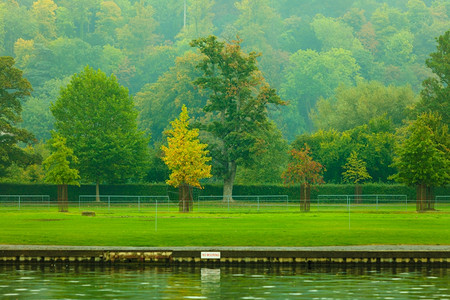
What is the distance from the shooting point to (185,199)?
3012 inches

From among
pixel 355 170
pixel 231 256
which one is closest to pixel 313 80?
pixel 355 170

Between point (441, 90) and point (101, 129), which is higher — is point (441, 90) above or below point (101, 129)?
above

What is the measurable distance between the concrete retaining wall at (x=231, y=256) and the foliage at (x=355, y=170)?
2909 inches

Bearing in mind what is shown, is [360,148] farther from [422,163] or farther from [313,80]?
[313,80]

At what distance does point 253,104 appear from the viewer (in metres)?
105

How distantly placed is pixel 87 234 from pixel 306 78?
14729 cm

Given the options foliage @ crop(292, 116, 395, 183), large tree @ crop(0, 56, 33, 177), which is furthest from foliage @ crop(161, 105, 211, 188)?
foliage @ crop(292, 116, 395, 183)

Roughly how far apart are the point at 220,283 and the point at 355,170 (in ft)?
275

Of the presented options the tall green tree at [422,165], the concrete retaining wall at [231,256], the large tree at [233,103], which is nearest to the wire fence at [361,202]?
the tall green tree at [422,165]

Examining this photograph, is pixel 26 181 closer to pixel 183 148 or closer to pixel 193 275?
pixel 183 148

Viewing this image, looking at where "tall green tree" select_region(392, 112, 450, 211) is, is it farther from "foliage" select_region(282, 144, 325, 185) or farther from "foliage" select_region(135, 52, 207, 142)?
"foliage" select_region(135, 52, 207, 142)

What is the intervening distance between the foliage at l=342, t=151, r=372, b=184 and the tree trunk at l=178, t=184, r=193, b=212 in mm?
35024

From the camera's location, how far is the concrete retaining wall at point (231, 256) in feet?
112

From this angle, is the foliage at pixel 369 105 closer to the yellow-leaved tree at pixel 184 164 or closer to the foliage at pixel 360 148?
the foliage at pixel 360 148
